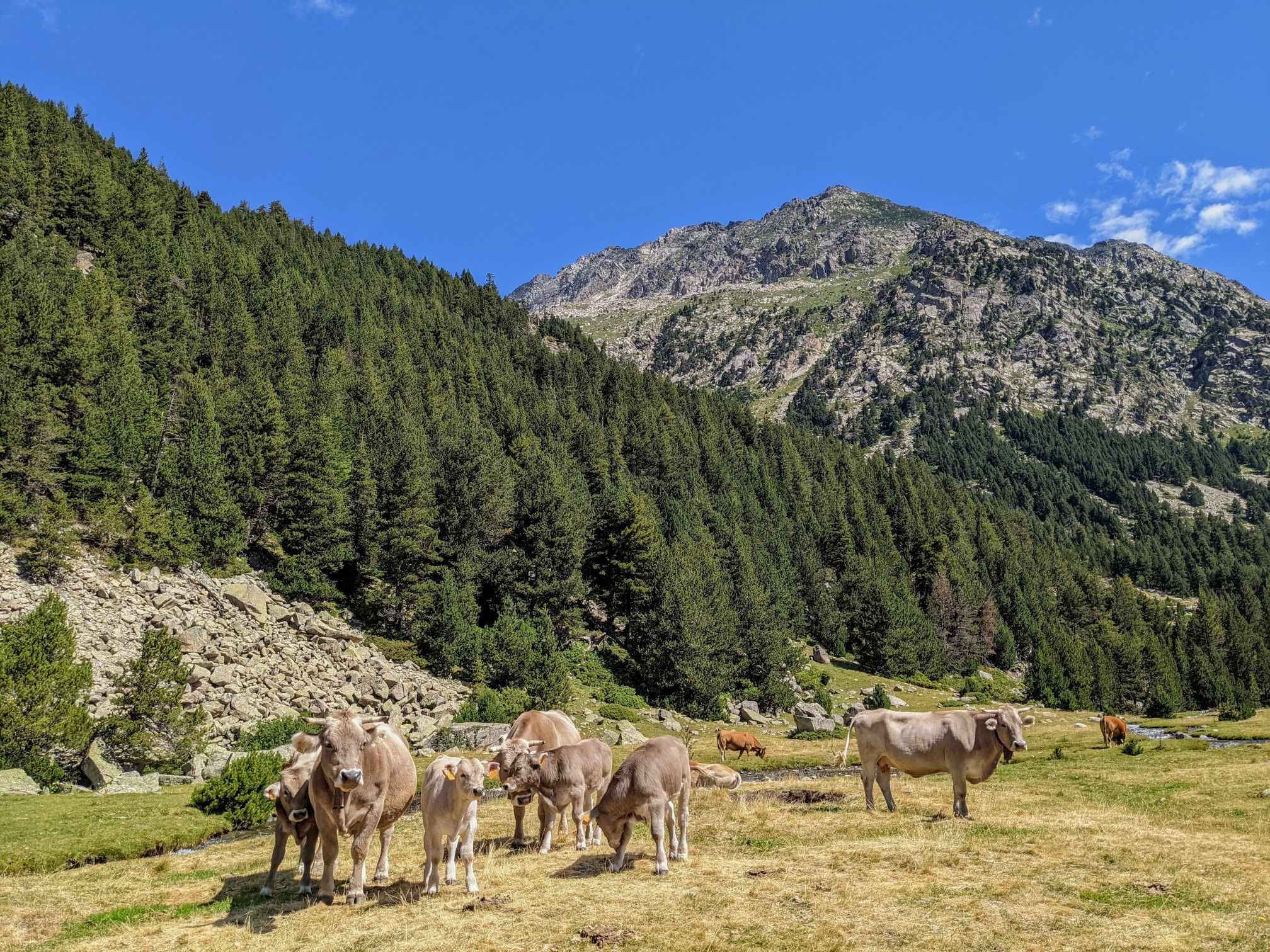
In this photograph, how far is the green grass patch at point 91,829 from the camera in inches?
671

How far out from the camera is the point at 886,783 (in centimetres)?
1934

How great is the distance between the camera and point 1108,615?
11388 cm

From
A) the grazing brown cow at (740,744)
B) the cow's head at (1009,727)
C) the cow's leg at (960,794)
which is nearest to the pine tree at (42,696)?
the grazing brown cow at (740,744)

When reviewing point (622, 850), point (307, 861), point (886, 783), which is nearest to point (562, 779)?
point (622, 850)

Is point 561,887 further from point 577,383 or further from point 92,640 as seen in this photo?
point 577,383

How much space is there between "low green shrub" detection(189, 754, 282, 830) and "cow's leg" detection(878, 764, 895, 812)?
2009 centimetres

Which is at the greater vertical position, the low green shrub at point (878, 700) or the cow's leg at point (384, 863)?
the cow's leg at point (384, 863)

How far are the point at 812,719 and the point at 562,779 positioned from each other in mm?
41373

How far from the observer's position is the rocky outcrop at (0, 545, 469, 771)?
33.8m

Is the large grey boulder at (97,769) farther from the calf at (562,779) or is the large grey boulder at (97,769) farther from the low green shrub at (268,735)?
the calf at (562,779)

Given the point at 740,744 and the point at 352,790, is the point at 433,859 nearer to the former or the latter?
the point at 352,790

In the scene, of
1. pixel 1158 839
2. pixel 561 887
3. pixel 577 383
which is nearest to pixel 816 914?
pixel 561 887

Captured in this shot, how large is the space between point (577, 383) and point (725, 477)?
39.5 meters

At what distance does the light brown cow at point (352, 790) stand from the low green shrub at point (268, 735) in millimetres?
22006
